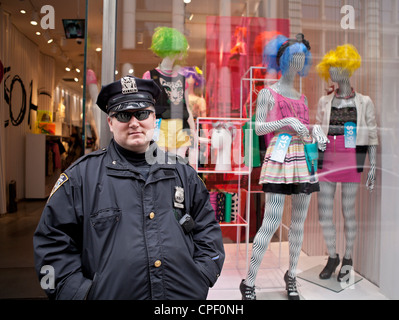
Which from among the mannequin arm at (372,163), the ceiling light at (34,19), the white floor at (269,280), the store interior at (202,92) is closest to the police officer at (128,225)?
the store interior at (202,92)

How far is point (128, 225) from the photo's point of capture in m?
1.44

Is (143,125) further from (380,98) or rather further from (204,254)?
(380,98)

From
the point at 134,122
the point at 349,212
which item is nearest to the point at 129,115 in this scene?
the point at 134,122

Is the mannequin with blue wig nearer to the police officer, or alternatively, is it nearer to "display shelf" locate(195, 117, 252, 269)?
"display shelf" locate(195, 117, 252, 269)

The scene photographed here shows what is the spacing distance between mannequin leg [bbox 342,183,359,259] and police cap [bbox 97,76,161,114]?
1.93 metres

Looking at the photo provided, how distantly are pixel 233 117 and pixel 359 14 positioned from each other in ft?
4.25

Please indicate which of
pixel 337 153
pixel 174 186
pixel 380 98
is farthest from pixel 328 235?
pixel 174 186

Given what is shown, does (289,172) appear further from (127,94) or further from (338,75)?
(127,94)

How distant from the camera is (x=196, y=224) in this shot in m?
1.60

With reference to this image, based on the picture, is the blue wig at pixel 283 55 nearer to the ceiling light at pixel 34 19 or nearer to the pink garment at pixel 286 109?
the pink garment at pixel 286 109

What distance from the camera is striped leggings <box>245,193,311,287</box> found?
8.30 ft

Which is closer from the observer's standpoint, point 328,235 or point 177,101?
point 177,101

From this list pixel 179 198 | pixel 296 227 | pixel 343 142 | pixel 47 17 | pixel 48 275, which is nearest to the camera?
pixel 48 275

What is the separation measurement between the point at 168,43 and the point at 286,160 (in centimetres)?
121
